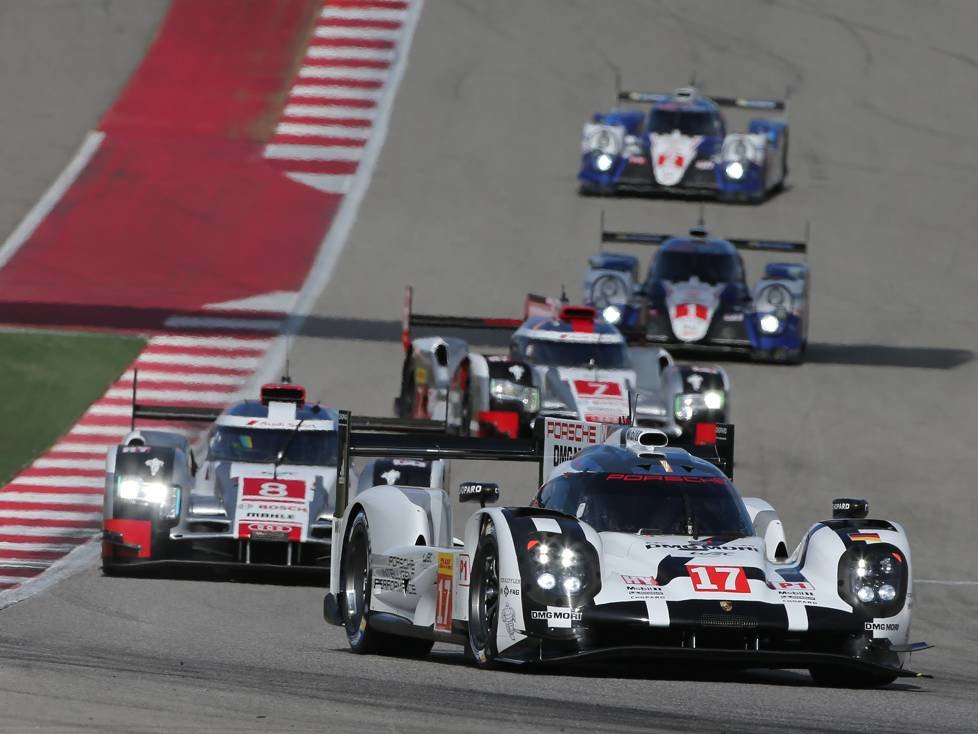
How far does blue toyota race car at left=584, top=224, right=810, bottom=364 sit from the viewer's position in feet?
96.0

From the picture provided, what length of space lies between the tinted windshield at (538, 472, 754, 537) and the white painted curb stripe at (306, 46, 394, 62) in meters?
30.8

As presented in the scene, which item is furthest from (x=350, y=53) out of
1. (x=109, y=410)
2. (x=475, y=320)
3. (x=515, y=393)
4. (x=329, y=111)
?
(x=515, y=393)

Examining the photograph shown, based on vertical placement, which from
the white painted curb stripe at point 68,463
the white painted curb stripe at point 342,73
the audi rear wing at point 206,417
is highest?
the white painted curb stripe at point 342,73

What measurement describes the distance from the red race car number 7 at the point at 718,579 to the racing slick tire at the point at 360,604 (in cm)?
229

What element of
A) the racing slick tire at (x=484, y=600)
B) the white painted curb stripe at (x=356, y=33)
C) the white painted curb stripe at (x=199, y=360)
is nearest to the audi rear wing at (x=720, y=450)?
the racing slick tire at (x=484, y=600)

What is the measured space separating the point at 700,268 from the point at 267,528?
1349cm

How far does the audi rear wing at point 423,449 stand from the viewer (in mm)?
14406

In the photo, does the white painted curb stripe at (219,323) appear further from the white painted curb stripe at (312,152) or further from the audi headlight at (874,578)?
the audi headlight at (874,578)

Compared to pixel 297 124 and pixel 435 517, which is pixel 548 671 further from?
pixel 297 124

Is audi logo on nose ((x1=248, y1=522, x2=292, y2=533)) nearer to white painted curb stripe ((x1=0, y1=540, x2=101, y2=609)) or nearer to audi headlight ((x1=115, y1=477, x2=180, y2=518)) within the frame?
audi headlight ((x1=115, y1=477, x2=180, y2=518))

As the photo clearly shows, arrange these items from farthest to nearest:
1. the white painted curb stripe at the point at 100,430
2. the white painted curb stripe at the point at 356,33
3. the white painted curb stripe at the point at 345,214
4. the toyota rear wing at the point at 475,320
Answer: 1. the white painted curb stripe at the point at 356,33
2. the white painted curb stripe at the point at 345,214
3. the white painted curb stripe at the point at 100,430
4. the toyota rear wing at the point at 475,320

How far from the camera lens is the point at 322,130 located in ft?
130

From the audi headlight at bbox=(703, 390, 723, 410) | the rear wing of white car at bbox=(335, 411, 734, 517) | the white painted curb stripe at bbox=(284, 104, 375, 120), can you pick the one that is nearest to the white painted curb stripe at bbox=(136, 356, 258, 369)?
the audi headlight at bbox=(703, 390, 723, 410)

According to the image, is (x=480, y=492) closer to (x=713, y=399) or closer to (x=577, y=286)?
(x=713, y=399)
